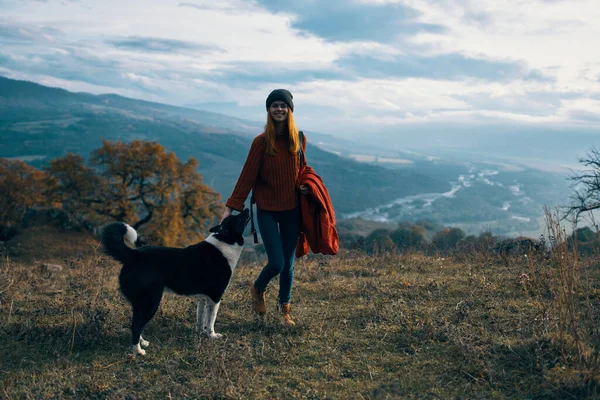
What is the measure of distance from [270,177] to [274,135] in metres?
0.45

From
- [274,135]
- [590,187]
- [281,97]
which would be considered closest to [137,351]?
[274,135]

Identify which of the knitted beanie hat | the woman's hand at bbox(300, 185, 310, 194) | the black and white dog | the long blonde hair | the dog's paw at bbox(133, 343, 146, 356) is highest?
the knitted beanie hat

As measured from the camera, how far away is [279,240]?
4.57m

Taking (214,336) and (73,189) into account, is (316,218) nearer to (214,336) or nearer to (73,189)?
(214,336)

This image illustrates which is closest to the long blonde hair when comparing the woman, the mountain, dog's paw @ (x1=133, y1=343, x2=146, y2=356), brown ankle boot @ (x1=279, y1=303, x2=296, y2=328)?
the woman

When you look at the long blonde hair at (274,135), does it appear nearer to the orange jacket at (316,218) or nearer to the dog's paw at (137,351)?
the orange jacket at (316,218)

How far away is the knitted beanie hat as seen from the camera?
439 centimetres

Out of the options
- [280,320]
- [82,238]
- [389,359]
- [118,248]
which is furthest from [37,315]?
[82,238]

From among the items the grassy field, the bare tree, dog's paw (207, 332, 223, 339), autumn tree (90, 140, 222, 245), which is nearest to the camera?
the grassy field

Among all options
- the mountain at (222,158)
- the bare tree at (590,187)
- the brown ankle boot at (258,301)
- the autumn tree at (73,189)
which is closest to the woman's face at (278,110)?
the brown ankle boot at (258,301)

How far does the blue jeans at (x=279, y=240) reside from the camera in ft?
14.8

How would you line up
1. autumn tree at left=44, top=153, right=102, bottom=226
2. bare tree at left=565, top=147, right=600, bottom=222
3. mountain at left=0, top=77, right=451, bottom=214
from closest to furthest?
bare tree at left=565, top=147, right=600, bottom=222, autumn tree at left=44, top=153, right=102, bottom=226, mountain at left=0, top=77, right=451, bottom=214

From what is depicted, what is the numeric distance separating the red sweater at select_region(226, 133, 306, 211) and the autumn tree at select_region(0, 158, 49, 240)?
35.2m

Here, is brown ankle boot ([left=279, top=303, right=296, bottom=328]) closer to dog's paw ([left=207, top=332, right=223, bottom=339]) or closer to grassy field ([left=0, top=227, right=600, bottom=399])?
grassy field ([left=0, top=227, right=600, bottom=399])
